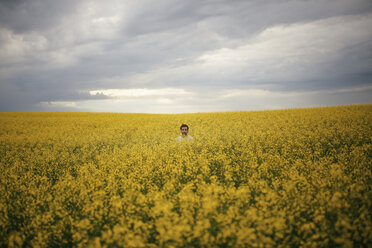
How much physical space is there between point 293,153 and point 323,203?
3.92 m

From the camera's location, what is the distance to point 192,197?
3.35m

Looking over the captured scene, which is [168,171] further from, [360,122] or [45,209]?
[360,122]

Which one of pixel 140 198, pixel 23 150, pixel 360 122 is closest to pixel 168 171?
pixel 140 198

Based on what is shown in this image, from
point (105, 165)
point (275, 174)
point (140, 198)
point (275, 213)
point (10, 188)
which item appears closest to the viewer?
point (275, 213)

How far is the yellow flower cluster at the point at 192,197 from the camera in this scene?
8.80 feet

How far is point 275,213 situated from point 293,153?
444 cm

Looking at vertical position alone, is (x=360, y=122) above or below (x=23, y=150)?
above

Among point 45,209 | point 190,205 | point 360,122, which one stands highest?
point 360,122

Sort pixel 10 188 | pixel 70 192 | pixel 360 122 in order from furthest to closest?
1. pixel 360 122
2. pixel 10 188
3. pixel 70 192

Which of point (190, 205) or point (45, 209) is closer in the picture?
point (190, 205)

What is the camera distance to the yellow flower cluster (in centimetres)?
268

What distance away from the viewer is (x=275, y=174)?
17.8 feet

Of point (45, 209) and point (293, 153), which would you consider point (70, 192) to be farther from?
point (293, 153)

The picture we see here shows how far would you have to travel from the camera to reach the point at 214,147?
25.8 ft
